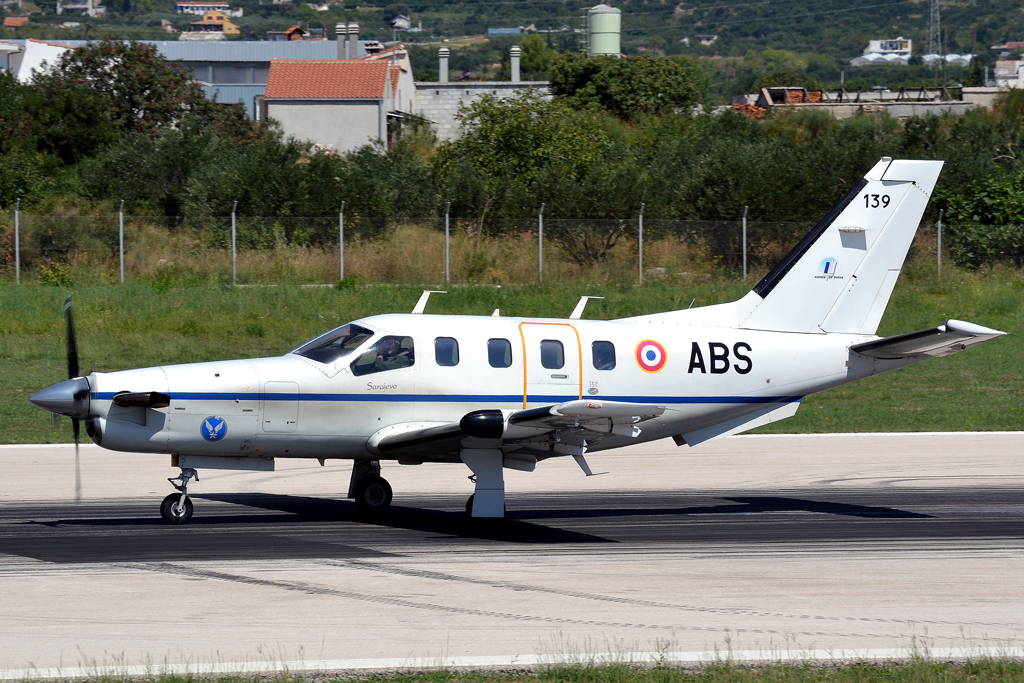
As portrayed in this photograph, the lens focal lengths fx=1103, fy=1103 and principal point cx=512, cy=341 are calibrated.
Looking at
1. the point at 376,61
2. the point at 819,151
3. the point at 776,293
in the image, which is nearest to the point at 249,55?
the point at 376,61

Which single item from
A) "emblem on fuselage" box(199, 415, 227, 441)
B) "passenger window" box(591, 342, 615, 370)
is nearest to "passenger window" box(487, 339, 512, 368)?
"passenger window" box(591, 342, 615, 370)

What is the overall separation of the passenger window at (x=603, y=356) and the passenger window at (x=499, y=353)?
1066 mm

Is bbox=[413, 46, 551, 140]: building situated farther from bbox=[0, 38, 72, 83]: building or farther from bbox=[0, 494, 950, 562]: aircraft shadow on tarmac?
bbox=[0, 494, 950, 562]: aircraft shadow on tarmac

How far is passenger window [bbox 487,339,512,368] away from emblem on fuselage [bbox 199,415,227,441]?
317 centimetres

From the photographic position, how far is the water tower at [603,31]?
124450 millimetres

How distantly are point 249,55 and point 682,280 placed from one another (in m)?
105

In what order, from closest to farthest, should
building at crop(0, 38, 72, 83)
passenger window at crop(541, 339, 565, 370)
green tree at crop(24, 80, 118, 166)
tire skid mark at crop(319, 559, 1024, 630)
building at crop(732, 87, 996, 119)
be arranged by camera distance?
tire skid mark at crop(319, 559, 1024, 630) → passenger window at crop(541, 339, 565, 370) → green tree at crop(24, 80, 118, 166) → building at crop(732, 87, 996, 119) → building at crop(0, 38, 72, 83)

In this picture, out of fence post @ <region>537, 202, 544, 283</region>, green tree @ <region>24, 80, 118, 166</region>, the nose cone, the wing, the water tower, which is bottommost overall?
the wing

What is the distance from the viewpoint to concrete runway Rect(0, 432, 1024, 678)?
8891 mm

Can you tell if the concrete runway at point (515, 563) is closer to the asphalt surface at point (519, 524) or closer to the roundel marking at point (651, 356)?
the asphalt surface at point (519, 524)

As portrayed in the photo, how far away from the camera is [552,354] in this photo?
526 inches

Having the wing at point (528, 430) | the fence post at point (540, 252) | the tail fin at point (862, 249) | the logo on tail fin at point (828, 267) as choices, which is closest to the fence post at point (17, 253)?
the fence post at point (540, 252)

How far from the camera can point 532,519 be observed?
13.7 m

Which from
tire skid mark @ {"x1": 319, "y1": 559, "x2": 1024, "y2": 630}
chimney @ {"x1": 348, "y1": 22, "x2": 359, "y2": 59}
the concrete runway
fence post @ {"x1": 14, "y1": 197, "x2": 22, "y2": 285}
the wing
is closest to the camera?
the concrete runway
